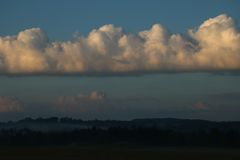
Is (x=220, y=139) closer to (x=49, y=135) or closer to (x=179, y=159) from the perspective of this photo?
(x=49, y=135)

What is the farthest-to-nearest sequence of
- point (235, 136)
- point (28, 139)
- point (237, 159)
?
point (28, 139)
point (235, 136)
point (237, 159)

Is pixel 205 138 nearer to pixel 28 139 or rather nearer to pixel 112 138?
pixel 112 138

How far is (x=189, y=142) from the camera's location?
16162cm

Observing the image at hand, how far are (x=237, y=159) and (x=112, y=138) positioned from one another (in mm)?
98615

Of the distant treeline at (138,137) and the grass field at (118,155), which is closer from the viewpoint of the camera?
the grass field at (118,155)

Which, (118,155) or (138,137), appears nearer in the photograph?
(118,155)

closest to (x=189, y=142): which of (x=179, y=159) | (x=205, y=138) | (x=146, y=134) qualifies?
(x=205, y=138)

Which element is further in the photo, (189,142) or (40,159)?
(189,142)

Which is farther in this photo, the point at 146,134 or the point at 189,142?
the point at 146,134

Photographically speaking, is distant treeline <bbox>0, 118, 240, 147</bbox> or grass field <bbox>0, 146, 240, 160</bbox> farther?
distant treeline <bbox>0, 118, 240, 147</bbox>

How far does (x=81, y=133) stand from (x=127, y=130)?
56.6 feet

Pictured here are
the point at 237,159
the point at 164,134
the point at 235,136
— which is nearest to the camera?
the point at 237,159

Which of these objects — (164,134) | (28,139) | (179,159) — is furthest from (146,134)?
(179,159)

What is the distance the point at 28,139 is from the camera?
615 ft
